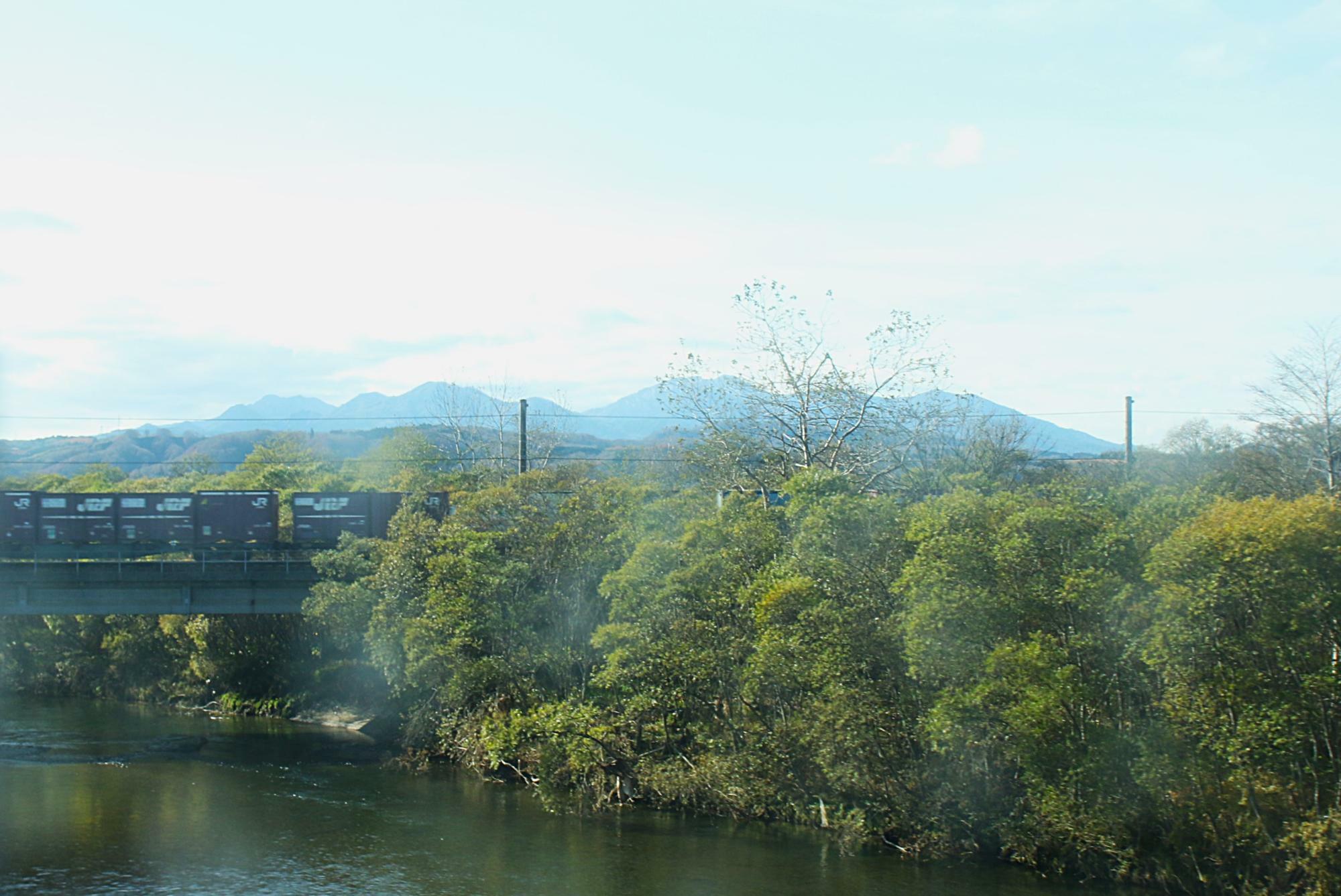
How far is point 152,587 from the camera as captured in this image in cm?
3675

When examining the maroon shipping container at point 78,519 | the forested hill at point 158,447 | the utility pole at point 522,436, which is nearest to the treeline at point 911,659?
the utility pole at point 522,436

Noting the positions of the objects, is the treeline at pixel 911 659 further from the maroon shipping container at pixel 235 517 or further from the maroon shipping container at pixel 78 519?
the maroon shipping container at pixel 78 519

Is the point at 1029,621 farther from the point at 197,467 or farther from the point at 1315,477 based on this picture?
the point at 197,467

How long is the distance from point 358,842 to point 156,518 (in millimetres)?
20649

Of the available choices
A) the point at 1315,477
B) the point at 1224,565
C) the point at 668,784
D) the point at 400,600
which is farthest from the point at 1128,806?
the point at 400,600

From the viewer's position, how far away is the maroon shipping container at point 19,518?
39.5 m

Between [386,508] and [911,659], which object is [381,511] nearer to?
[386,508]

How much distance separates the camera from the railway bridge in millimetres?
35844

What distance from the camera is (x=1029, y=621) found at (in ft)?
71.4

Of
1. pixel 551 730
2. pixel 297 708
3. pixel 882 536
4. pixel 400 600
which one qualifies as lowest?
pixel 297 708

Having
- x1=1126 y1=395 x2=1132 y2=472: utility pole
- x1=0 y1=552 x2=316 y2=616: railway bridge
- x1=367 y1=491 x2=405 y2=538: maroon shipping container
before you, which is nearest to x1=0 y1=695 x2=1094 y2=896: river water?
x1=0 y1=552 x2=316 y2=616: railway bridge

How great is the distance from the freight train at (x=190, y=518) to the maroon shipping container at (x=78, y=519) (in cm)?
2

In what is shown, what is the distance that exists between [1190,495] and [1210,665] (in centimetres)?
405

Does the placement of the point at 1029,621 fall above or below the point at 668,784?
above
